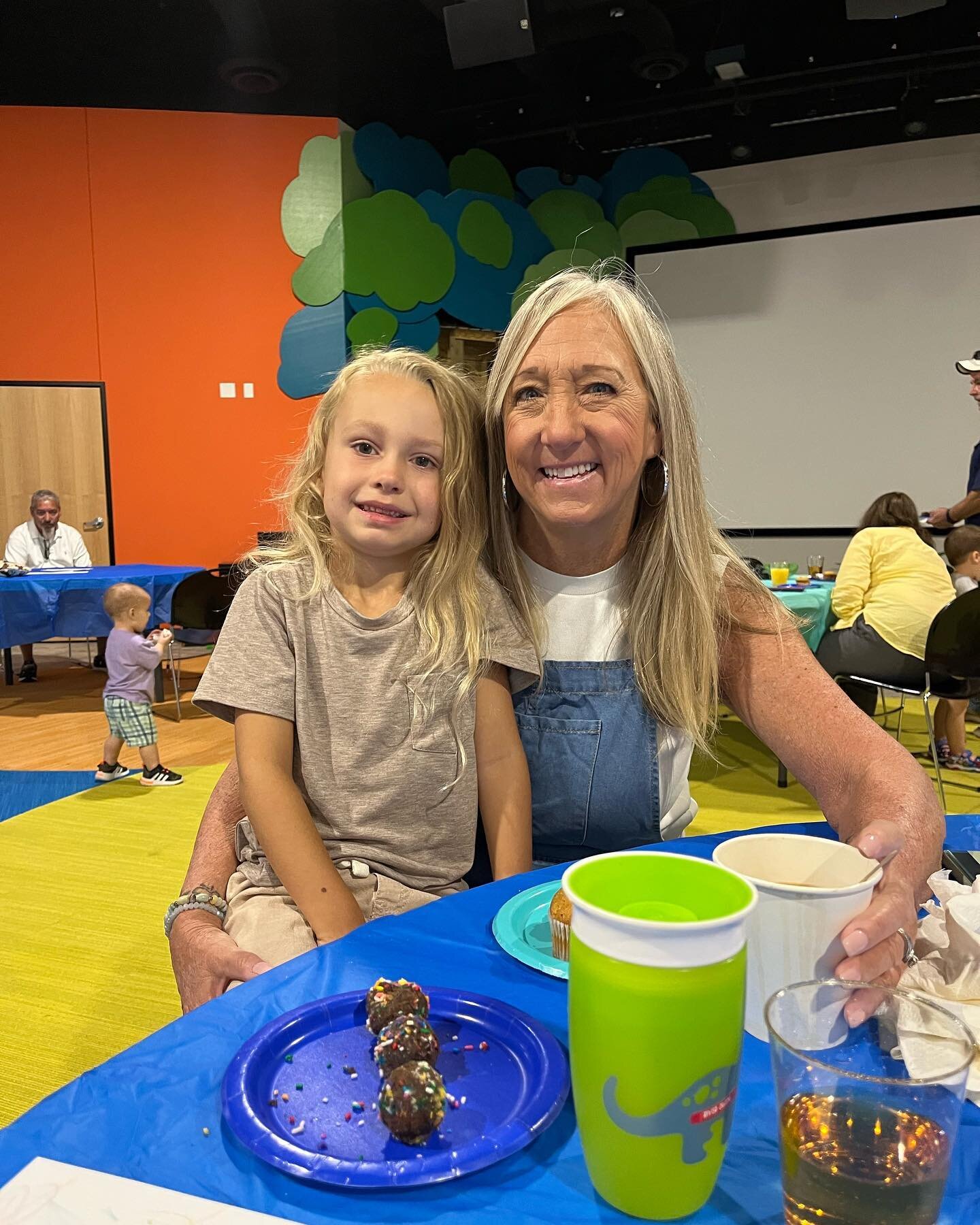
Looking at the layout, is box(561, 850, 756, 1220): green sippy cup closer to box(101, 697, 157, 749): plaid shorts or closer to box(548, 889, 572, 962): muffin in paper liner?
box(548, 889, 572, 962): muffin in paper liner

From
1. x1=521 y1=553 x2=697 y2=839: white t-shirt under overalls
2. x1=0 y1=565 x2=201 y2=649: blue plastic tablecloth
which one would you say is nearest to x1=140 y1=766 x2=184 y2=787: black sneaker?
x1=0 y1=565 x2=201 y2=649: blue plastic tablecloth

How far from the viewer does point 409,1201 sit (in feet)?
1.98

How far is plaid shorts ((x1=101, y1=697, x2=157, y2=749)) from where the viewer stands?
4.84m

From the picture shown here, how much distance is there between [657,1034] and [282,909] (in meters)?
0.85

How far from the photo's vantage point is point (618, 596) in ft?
4.94

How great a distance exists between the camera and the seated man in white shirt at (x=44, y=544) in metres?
7.40

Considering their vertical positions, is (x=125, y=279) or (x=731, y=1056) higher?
(x=125, y=279)

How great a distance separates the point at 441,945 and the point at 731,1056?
0.45m

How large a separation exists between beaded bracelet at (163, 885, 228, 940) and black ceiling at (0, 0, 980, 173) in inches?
257

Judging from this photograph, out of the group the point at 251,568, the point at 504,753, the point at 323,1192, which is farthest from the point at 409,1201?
the point at 251,568

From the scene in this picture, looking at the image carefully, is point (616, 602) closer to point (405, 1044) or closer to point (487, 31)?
point (405, 1044)

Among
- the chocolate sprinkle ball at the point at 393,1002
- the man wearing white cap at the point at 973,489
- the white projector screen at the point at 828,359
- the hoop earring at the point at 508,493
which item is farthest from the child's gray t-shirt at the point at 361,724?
the white projector screen at the point at 828,359

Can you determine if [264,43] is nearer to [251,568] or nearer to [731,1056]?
[251,568]

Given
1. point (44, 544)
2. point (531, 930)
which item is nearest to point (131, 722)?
point (44, 544)
